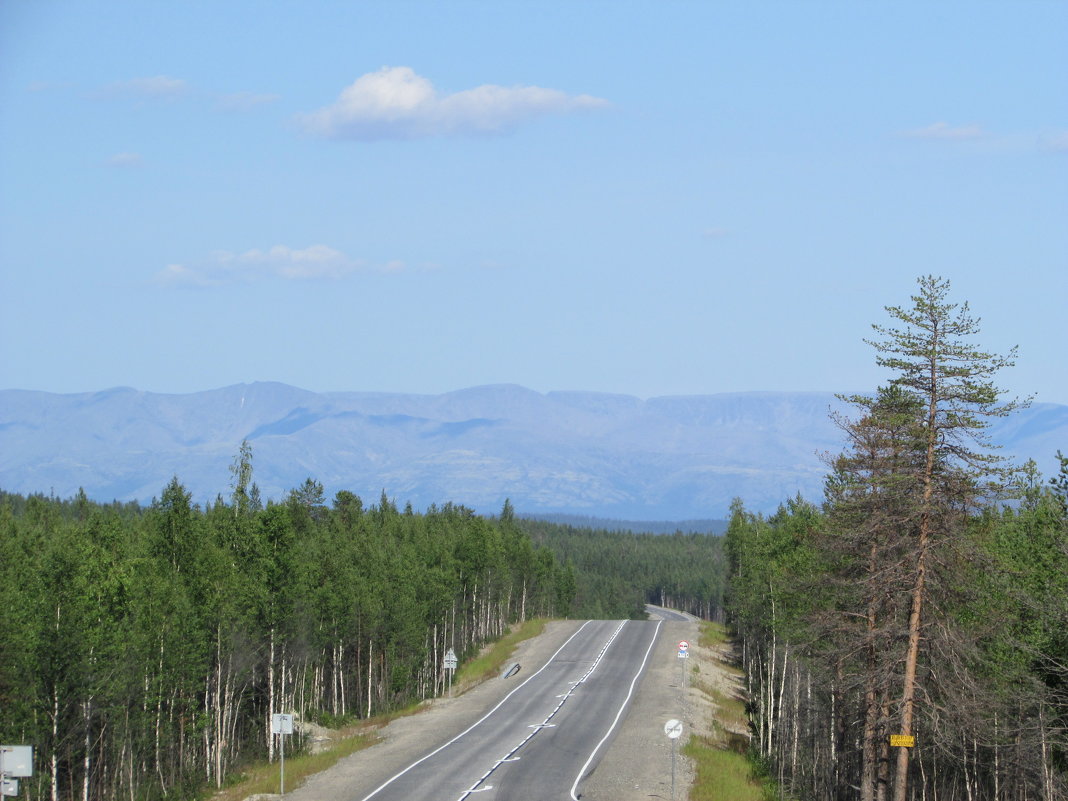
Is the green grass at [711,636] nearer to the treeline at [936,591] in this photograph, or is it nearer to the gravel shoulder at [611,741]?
the gravel shoulder at [611,741]

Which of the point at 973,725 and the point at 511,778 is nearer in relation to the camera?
the point at 973,725

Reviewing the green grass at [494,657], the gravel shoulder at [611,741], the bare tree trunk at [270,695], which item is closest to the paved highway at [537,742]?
the gravel shoulder at [611,741]

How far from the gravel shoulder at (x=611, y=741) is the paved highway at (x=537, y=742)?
642 millimetres

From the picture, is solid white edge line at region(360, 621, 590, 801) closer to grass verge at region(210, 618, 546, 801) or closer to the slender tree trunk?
grass verge at region(210, 618, 546, 801)

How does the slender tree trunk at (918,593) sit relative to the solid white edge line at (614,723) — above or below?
above

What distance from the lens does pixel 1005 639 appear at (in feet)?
113

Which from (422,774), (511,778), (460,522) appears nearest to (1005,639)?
(511,778)

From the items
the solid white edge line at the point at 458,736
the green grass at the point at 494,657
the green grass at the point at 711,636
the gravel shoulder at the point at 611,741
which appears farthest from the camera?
the green grass at the point at 711,636

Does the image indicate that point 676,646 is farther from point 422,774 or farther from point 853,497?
point 853,497

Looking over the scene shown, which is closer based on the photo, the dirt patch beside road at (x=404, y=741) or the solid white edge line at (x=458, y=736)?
the solid white edge line at (x=458, y=736)

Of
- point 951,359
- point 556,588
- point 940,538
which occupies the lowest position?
point 556,588

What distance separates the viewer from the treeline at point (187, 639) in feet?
130

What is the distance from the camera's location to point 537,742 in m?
49.4

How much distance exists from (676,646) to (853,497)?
60833 mm
